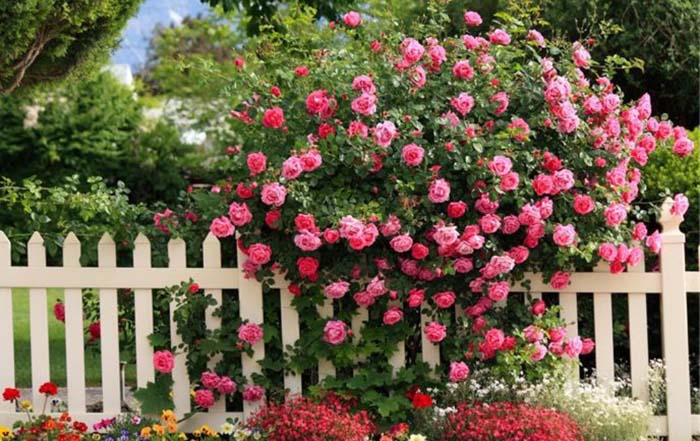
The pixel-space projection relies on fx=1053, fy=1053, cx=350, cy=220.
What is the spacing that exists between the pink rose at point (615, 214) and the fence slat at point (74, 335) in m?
2.29

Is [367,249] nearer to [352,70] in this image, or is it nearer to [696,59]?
[352,70]

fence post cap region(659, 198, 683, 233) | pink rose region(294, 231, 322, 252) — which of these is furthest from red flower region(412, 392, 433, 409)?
fence post cap region(659, 198, 683, 233)

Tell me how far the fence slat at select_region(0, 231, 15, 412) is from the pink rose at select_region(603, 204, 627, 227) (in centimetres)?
262

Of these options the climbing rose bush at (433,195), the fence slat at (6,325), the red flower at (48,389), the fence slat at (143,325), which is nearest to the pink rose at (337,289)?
the climbing rose bush at (433,195)

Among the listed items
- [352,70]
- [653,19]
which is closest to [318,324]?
[352,70]

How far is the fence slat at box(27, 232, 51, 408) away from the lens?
15.3 feet

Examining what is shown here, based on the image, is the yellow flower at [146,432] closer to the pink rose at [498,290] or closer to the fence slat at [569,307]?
the pink rose at [498,290]

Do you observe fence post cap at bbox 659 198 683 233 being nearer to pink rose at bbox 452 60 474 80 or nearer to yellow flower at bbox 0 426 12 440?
pink rose at bbox 452 60 474 80

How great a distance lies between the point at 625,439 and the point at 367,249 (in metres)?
1.32

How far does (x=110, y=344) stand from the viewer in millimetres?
4695

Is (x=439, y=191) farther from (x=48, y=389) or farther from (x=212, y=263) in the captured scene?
(x=48, y=389)

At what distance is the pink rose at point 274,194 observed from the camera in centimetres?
421

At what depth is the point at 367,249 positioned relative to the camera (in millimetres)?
4434

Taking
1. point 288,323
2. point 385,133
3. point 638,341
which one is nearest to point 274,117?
point 385,133
